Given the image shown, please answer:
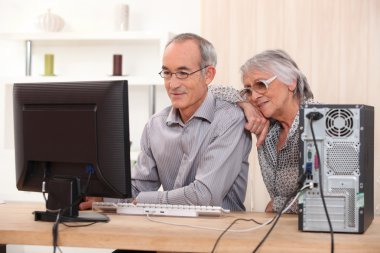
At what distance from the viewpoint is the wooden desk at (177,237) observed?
1.60 metres

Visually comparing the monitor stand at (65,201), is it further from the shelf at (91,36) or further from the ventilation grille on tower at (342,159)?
the shelf at (91,36)

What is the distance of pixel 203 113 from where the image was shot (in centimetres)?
247

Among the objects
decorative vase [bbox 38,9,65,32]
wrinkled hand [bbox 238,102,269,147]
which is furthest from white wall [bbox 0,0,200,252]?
wrinkled hand [bbox 238,102,269,147]

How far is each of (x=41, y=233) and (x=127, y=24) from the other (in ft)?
8.43

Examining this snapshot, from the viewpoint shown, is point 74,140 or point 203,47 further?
point 203,47

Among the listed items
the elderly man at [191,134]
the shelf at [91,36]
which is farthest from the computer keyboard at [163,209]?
the shelf at [91,36]

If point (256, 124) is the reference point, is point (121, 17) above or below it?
above

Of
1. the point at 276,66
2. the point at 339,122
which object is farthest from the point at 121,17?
the point at 339,122

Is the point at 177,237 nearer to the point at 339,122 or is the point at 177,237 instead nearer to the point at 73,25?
the point at 339,122

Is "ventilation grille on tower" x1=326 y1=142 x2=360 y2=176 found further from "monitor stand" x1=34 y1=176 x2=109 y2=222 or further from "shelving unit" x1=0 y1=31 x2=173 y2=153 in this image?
"shelving unit" x1=0 y1=31 x2=173 y2=153

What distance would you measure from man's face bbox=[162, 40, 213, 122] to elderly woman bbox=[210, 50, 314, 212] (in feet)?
0.40

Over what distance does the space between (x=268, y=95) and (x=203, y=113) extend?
0.27 m

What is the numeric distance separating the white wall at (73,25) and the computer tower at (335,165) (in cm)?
251

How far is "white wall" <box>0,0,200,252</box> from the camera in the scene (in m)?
4.23
